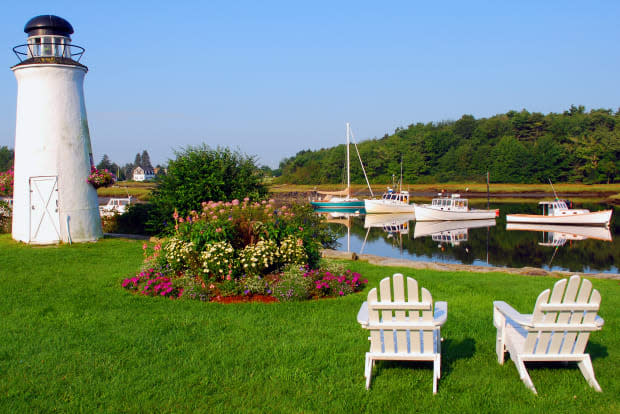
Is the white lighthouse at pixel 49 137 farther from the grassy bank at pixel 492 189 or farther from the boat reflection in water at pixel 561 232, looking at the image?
the grassy bank at pixel 492 189

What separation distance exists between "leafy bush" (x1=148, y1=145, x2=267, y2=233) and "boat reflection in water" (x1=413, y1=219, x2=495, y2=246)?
1435cm

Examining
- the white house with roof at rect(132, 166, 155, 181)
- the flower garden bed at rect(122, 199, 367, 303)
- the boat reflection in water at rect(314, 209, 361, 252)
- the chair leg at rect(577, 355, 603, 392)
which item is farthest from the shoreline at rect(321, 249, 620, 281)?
the white house with roof at rect(132, 166, 155, 181)

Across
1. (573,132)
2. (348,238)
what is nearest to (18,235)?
(348,238)

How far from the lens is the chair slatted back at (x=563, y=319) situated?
481 centimetres

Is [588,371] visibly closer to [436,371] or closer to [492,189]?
[436,371]

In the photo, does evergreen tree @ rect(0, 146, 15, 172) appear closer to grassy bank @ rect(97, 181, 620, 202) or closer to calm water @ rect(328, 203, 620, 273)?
grassy bank @ rect(97, 181, 620, 202)

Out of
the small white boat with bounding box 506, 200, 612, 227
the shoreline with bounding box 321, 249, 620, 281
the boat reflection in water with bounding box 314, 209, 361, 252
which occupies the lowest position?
the boat reflection in water with bounding box 314, 209, 361, 252

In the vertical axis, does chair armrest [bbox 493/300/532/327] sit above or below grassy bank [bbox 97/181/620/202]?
above

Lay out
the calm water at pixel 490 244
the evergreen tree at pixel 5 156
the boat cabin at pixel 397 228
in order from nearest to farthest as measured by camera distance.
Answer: the calm water at pixel 490 244
the boat cabin at pixel 397 228
the evergreen tree at pixel 5 156

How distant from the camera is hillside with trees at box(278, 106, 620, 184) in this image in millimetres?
77875

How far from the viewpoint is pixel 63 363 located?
18.3ft

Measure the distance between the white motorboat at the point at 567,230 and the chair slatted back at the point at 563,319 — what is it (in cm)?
2622

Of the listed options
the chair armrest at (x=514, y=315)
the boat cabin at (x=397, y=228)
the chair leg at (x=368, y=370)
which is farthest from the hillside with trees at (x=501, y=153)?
the chair leg at (x=368, y=370)

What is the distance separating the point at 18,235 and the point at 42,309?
9779 mm
